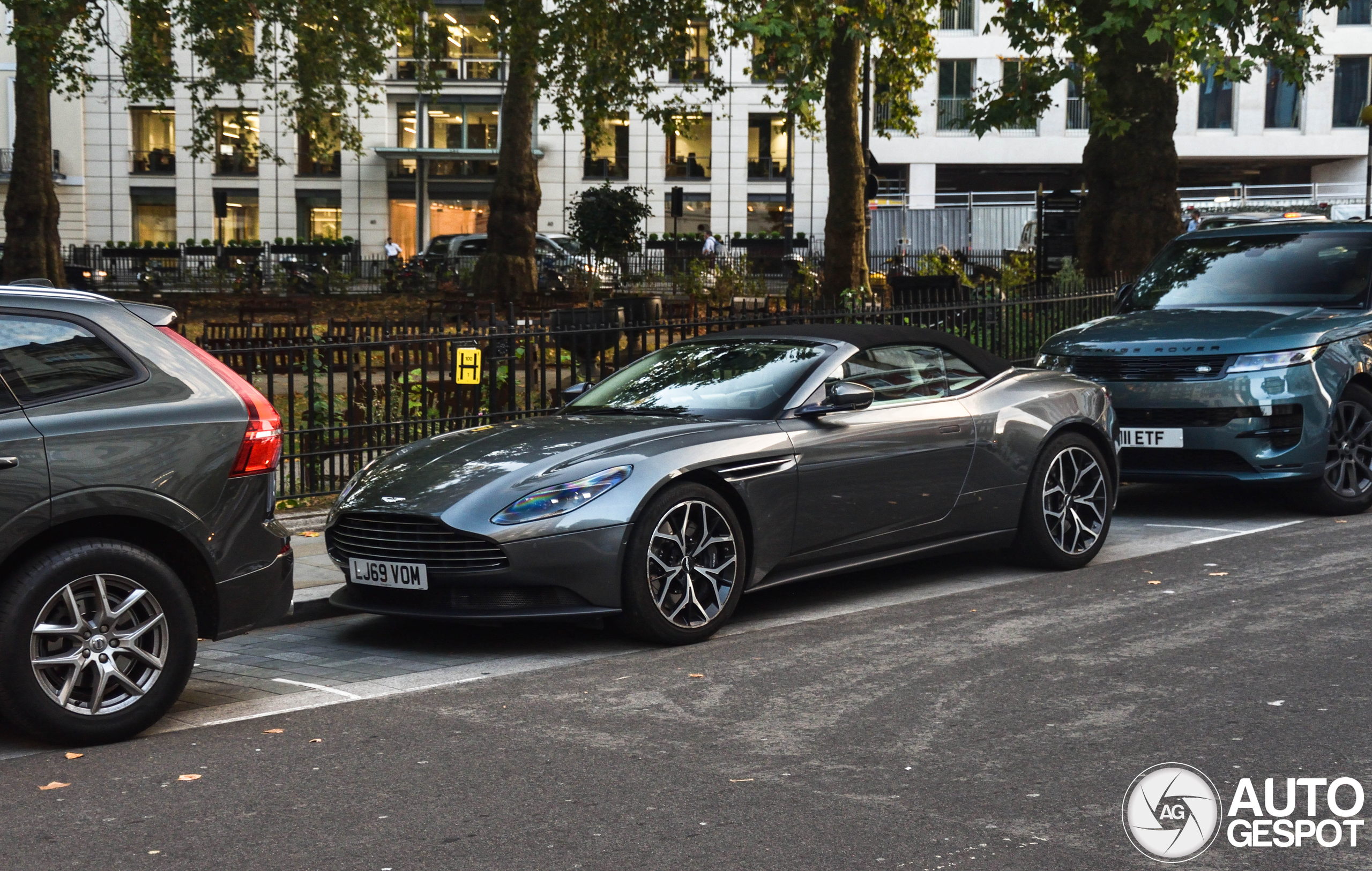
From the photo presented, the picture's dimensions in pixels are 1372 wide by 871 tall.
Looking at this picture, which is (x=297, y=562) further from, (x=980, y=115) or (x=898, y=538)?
(x=980, y=115)

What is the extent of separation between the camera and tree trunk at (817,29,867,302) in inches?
932

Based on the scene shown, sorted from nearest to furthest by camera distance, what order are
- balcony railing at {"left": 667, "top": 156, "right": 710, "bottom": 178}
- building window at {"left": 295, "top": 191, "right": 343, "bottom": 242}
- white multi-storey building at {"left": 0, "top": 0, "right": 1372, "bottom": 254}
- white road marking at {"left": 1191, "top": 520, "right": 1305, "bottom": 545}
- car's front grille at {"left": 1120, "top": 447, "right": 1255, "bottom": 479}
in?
white road marking at {"left": 1191, "top": 520, "right": 1305, "bottom": 545} < car's front grille at {"left": 1120, "top": 447, "right": 1255, "bottom": 479} < white multi-storey building at {"left": 0, "top": 0, "right": 1372, "bottom": 254} < building window at {"left": 295, "top": 191, "right": 343, "bottom": 242} < balcony railing at {"left": 667, "top": 156, "right": 710, "bottom": 178}

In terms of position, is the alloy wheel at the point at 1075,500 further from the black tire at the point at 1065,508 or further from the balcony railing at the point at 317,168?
the balcony railing at the point at 317,168

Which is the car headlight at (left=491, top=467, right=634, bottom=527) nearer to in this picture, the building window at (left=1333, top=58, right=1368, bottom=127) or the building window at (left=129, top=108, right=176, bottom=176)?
the building window at (left=129, top=108, right=176, bottom=176)

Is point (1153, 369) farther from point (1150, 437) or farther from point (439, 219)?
point (439, 219)

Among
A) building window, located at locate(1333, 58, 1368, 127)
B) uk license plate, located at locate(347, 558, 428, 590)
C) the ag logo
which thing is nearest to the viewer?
the ag logo

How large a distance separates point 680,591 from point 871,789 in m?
2.18

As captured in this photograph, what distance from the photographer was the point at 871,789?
15.0 ft

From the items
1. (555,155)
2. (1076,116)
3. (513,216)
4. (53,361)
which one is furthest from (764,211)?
(53,361)

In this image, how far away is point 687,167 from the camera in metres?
59.8

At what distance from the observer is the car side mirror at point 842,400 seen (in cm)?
721

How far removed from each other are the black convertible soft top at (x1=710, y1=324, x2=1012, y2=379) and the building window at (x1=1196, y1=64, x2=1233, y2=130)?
53.6 meters

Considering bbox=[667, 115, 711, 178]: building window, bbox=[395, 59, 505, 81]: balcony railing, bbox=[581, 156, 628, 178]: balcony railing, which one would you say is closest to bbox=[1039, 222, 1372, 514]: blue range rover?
bbox=[581, 156, 628, 178]: balcony railing

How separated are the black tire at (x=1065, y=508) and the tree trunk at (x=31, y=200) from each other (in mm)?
23271
